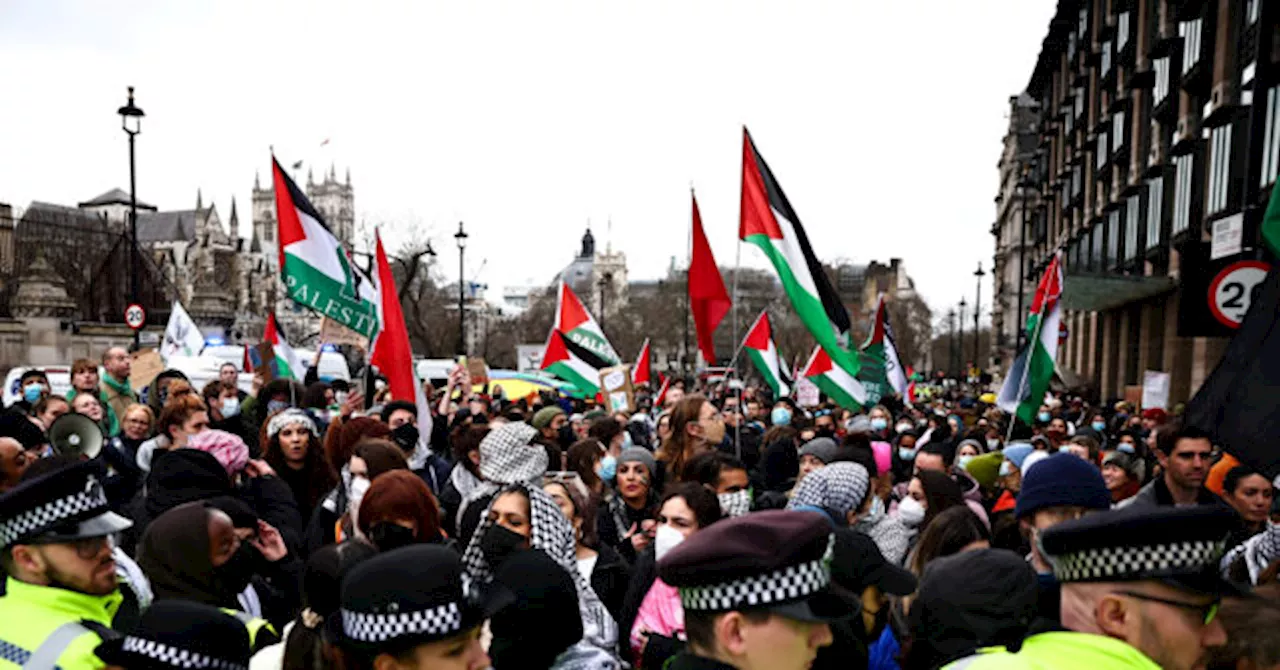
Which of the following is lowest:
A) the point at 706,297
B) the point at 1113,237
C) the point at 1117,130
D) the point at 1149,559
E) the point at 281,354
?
the point at 281,354

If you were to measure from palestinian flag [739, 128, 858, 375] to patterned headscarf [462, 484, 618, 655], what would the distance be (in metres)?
4.46

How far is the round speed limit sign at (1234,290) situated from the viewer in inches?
261

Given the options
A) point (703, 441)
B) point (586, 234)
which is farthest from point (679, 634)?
point (586, 234)

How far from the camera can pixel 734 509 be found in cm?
513

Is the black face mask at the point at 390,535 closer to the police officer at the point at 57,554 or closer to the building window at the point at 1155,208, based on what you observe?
the police officer at the point at 57,554

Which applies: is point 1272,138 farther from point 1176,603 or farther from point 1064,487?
point 1176,603

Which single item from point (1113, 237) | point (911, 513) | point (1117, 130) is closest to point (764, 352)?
point (911, 513)

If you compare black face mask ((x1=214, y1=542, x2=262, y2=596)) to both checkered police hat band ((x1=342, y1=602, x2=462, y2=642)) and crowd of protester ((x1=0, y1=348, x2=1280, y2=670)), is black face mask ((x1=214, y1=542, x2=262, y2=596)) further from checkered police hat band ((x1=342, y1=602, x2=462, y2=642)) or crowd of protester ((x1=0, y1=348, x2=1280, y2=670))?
checkered police hat band ((x1=342, y1=602, x2=462, y2=642))

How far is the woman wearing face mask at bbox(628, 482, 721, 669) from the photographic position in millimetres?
3746

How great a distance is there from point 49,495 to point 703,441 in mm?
4915

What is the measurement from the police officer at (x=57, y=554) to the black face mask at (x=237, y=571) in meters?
0.50

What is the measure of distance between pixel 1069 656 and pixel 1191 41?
29.7 m

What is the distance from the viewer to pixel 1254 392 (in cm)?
448

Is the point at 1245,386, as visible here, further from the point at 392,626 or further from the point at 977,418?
the point at 977,418
